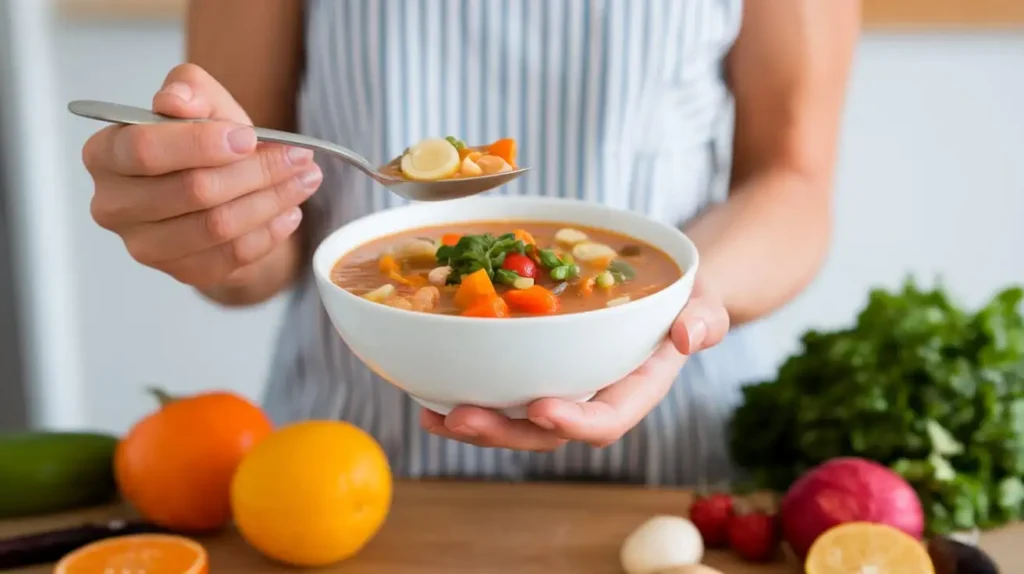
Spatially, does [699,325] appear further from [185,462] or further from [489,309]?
[185,462]

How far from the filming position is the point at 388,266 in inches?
39.4

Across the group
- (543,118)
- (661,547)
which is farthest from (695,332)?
(543,118)

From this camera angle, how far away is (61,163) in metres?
2.77

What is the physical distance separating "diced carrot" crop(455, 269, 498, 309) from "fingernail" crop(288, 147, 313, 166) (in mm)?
194

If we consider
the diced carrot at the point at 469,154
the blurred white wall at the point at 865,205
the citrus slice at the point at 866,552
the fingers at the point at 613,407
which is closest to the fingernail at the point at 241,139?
the diced carrot at the point at 469,154

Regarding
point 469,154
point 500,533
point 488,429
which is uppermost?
point 469,154

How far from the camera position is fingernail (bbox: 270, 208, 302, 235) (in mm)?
1033

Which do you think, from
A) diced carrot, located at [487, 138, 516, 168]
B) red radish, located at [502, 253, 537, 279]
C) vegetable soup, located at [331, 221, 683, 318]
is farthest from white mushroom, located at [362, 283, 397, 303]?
diced carrot, located at [487, 138, 516, 168]

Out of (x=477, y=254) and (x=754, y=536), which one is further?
(x=754, y=536)

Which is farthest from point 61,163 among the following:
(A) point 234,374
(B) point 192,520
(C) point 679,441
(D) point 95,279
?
(C) point 679,441

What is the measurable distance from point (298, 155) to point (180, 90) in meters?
0.12

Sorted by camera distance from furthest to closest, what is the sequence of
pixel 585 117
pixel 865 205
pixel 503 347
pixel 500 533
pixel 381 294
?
pixel 865 205, pixel 585 117, pixel 500 533, pixel 381 294, pixel 503 347

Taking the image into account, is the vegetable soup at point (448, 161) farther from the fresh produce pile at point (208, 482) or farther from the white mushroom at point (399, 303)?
the fresh produce pile at point (208, 482)

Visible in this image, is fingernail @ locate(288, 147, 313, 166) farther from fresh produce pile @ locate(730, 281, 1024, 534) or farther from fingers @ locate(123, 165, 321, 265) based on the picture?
fresh produce pile @ locate(730, 281, 1024, 534)
